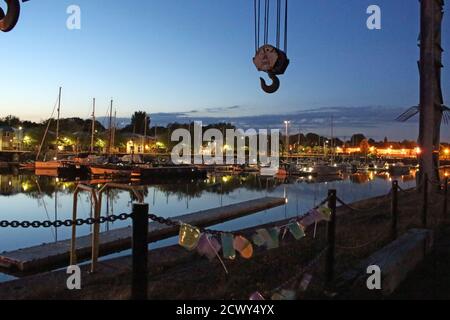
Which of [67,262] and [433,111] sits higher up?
[433,111]

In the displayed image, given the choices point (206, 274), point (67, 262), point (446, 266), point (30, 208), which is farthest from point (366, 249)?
point (30, 208)

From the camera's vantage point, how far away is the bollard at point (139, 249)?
463 centimetres

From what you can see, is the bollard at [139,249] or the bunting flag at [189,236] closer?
the bollard at [139,249]

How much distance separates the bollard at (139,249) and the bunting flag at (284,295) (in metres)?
1.91

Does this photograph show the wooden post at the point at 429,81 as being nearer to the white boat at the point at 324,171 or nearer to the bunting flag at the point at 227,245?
the bunting flag at the point at 227,245

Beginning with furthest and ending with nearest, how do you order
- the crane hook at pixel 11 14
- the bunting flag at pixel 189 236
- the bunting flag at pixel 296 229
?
the crane hook at pixel 11 14 → the bunting flag at pixel 296 229 → the bunting flag at pixel 189 236

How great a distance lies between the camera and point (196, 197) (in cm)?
3553

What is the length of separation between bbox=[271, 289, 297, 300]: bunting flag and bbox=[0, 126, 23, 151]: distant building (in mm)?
102616

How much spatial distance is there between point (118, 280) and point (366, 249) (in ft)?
16.6

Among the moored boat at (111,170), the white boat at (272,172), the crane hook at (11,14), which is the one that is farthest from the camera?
the white boat at (272,172)

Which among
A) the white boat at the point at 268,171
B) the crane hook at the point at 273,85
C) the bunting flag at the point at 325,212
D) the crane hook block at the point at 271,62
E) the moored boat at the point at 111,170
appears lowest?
the white boat at the point at 268,171

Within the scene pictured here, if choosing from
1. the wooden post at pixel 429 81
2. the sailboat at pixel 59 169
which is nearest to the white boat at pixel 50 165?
the sailboat at pixel 59 169

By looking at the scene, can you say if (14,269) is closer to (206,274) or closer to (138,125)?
(206,274)

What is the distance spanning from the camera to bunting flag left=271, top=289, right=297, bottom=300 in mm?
5799
